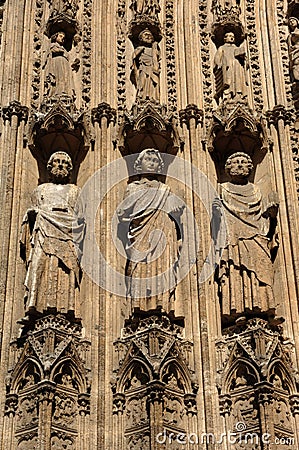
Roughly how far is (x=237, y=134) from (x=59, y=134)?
208 centimetres

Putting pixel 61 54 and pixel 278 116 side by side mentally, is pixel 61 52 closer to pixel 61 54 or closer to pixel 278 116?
pixel 61 54

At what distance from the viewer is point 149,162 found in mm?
12109

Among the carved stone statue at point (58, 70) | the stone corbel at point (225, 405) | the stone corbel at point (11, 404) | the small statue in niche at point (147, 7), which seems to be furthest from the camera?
the small statue in niche at point (147, 7)

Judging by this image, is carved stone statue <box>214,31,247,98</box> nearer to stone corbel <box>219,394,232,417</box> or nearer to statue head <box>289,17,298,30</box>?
statue head <box>289,17,298,30</box>

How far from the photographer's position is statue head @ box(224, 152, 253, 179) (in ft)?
39.5

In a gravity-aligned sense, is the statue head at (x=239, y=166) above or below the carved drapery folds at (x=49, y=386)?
above

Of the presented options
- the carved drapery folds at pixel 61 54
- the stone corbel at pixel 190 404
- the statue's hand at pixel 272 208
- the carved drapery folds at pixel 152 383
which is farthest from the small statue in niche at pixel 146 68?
the stone corbel at pixel 190 404

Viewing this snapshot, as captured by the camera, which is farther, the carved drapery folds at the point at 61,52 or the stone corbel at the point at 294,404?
the carved drapery folds at the point at 61,52

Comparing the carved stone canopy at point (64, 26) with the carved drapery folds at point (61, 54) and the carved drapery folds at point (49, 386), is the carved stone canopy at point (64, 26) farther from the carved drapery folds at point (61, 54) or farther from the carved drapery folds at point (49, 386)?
the carved drapery folds at point (49, 386)

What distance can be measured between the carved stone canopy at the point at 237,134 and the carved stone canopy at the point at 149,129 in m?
0.44

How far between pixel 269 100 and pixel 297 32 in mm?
1022

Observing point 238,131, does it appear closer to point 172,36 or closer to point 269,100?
point 269,100

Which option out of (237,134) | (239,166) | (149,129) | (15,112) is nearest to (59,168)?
(15,112)

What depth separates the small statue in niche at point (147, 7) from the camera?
13.5m
